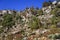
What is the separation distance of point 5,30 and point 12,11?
14.4ft

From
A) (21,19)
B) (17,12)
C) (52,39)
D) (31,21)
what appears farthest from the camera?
(17,12)

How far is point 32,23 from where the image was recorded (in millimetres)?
19562

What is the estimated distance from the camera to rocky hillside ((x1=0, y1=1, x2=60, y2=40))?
1745 centimetres

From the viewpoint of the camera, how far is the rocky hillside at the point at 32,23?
17453mm

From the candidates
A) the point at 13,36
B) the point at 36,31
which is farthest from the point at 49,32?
the point at 13,36

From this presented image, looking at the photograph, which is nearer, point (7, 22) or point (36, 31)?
point (36, 31)

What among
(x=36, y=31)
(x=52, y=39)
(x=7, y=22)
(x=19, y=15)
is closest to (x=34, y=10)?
(x=19, y=15)

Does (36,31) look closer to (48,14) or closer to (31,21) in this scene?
(31,21)

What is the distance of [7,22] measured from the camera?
2116 centimetres

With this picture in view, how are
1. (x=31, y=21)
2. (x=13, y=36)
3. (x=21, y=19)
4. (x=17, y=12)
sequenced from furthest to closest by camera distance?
(x=17, y=12)
(x=21, y=19)
(x=31, y=21)
(x=13, y=36)

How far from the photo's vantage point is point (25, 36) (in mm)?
18016

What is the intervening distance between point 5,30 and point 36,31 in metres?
3.58

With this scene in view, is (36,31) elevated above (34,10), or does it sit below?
below

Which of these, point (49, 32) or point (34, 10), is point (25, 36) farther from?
point (34, 10)
